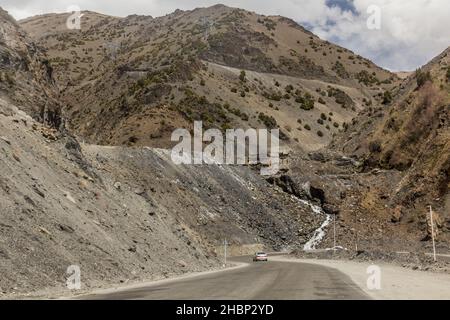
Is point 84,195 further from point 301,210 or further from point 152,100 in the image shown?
point 152,100

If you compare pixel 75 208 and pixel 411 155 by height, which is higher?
pixel 411 155

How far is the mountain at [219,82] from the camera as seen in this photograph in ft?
338

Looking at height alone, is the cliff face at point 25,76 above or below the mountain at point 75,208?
above

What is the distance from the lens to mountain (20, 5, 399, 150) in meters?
103

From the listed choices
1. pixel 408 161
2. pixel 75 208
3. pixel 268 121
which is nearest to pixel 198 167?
pixel 408 161

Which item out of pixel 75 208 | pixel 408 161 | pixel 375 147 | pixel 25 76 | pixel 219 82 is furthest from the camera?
pixel 219 82

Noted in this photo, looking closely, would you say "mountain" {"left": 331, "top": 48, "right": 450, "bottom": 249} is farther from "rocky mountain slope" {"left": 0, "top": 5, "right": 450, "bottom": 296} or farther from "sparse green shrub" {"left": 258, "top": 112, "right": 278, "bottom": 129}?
"sparse green shrub" {"left": 258, "top": 112, "right": 278, "bottom": 129}

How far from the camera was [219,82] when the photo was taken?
122 metres

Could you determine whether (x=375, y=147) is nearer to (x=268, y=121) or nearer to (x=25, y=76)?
(x=268, y=121)

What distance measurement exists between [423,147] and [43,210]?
6002cm

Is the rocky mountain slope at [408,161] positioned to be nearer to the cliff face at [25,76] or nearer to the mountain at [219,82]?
the mountain at [219,82]

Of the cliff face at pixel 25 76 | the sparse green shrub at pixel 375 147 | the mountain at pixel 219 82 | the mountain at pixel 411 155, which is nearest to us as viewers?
the cliff face at pixel 25 76

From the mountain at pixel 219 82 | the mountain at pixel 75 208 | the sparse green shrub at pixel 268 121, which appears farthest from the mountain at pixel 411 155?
the mountain at pixel 219 82
